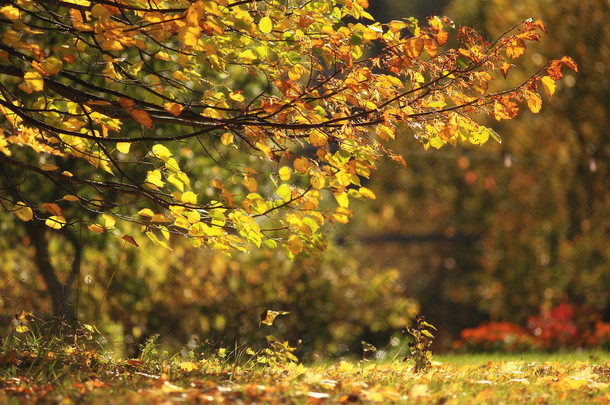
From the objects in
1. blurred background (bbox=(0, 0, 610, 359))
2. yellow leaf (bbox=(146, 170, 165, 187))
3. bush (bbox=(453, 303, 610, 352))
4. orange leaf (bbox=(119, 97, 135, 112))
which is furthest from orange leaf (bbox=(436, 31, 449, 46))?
bush (bbox=(453, 303, 610, 352))

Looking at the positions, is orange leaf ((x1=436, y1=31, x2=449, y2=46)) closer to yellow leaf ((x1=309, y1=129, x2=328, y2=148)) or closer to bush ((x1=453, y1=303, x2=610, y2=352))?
yellow leaf ((x1=309, y1=129, x2=328, y2=148))

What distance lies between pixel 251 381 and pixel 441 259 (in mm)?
10840

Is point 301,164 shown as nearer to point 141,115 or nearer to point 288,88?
point 288,88

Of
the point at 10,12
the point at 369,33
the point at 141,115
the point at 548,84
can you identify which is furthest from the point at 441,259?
the point at 10,12

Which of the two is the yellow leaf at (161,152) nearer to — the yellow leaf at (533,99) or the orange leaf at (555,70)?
the yellow leaf at (533,99)

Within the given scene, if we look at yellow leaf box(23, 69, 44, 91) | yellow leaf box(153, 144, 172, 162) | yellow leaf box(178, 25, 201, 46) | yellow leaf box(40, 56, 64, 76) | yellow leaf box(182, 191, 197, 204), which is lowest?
yellow leaf box(182, 191, 197, 204)

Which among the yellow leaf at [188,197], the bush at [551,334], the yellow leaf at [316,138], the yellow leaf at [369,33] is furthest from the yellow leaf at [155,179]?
the bush at [551,334]

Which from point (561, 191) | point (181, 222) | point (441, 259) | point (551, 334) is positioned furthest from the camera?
point (441, 259)

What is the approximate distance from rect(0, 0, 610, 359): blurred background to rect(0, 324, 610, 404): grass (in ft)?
1.77

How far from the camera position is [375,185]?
53.5 ft

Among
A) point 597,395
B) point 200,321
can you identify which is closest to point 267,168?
point 200,321

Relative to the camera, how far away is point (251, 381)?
3.80m

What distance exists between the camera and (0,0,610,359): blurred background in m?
7.00

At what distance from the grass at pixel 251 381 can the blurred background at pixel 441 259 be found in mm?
540
